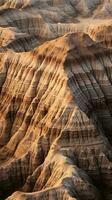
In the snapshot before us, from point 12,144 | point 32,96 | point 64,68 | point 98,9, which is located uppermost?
point 64,68

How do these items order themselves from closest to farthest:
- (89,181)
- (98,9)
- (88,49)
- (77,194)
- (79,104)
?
(77,194)
(89,181)
(79,104)
(88,49)
(98,9)

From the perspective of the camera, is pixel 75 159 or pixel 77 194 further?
pixel 75 159

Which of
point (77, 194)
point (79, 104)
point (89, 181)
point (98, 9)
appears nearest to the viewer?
point (77, 194)

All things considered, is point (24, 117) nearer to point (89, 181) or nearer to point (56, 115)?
point (56, 115)

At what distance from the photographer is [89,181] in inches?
1476

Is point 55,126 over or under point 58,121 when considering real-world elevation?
under

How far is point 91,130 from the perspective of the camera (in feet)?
128

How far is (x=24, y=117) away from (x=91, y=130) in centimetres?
693

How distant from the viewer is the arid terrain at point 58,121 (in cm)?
3775

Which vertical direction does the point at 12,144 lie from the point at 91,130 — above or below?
below

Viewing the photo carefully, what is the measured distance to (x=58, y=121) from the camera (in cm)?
3984

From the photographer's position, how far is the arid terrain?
37750mm

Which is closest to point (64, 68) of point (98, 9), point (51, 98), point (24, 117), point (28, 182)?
point (51, 98)

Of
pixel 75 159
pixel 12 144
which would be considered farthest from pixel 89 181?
pixel 12 144
